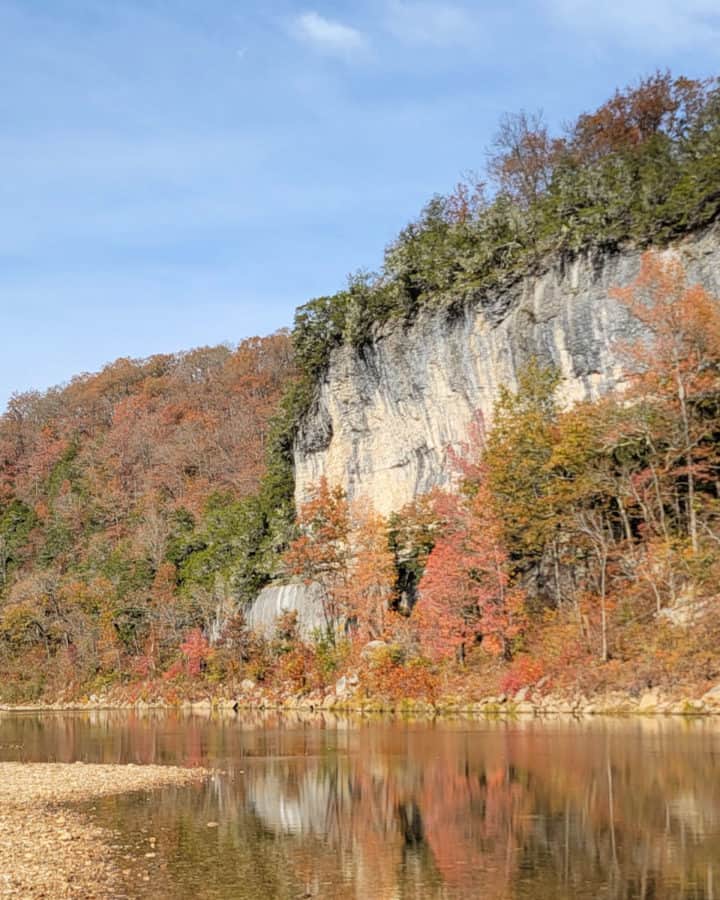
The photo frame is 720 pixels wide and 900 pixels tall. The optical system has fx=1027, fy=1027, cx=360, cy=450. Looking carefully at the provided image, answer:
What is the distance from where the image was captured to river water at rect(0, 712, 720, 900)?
1323cm

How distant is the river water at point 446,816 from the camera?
13.2m

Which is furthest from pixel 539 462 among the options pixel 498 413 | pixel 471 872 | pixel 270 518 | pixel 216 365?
pixel 216 365

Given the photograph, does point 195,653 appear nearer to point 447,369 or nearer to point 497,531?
point 447,369

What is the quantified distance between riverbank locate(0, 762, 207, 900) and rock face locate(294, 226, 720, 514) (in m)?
31.7

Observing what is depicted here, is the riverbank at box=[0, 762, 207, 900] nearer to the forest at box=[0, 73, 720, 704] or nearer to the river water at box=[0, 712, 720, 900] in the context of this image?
the river water at box=[0, 712, 720, 900]

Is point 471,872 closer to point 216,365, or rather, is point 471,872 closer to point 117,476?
point 117,476

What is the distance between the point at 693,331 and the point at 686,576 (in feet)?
34.3

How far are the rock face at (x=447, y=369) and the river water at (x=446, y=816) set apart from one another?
77.1 feet

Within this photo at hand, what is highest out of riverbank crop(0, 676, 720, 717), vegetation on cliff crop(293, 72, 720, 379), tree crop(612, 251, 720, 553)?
vegetation on cliff crop(293, 72, 720, 379)

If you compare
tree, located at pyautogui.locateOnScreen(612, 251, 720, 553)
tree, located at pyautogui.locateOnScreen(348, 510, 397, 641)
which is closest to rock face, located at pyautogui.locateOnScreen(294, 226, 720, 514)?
tree, located at pyautogui.locateOnScreen(612, 251, 720, 553)

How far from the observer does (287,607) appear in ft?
193

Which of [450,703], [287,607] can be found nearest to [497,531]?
[450,703]

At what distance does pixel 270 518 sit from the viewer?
67.6m

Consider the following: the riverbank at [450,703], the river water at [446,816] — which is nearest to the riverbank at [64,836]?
the river water at [446,816]
